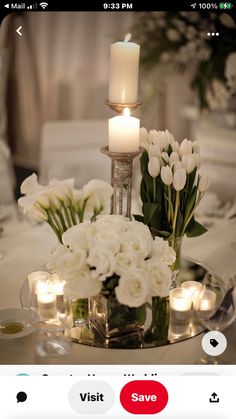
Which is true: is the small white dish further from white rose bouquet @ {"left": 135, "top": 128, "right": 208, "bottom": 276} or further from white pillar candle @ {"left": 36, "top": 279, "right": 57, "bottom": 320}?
white rose bouquet @ {"left": 135, "top": 128, "right": 208, "bottom": 276}

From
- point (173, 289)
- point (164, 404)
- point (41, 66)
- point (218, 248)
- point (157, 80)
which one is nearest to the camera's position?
point (164, 404)

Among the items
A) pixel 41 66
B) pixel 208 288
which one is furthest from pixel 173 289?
pixel 41 66

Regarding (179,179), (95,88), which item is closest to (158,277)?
(179,179)

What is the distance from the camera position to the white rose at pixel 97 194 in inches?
25.0

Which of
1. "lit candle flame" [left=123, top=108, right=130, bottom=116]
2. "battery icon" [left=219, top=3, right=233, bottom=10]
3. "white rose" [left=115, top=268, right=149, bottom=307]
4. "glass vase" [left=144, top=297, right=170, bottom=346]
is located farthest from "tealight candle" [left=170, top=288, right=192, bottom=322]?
"battery icon" [left=219, top=3, right=233, bottom=10]

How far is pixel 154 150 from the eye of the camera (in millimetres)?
663

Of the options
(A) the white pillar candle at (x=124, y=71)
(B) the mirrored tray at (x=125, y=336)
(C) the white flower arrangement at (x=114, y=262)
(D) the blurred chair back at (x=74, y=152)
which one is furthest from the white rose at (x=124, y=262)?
(D) the blurred chair back at (x=74, y=152)

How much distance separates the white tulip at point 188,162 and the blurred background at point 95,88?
0.49 ft

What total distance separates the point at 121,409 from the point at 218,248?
1.07 ft

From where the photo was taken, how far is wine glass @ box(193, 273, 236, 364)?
59 centimetres

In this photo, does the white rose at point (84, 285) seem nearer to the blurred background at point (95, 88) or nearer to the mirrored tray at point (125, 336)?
the mirrored tray at point (125, 336)

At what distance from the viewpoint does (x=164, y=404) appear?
55 cm

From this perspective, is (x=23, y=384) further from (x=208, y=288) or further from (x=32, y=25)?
(x=32, y=25)

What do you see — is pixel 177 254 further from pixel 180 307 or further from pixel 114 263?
pixel 114 263
